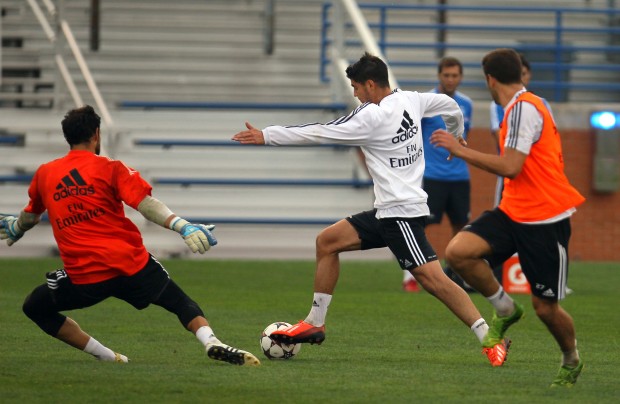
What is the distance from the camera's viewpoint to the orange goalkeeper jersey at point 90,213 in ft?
25.5

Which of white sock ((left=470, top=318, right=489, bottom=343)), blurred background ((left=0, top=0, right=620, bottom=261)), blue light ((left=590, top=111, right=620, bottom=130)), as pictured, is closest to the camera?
white sock ((left=470, top=318, right=489, bottom=343))

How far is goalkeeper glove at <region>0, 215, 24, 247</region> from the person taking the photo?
27.2 ft

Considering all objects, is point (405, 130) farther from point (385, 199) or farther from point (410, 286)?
point (410, 286)

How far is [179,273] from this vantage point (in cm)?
1445

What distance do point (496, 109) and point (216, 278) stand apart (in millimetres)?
3462

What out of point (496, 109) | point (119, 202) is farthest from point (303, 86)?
point (119, 202)

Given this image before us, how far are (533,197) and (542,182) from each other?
0.32ft

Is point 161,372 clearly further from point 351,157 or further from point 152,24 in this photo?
point 152,24

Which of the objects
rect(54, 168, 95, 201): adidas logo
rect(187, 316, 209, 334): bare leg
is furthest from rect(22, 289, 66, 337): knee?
rect(187, 316, 209, 334): bare leg

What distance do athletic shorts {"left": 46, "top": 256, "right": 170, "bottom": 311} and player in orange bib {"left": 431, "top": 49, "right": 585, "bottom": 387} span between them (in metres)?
1.87

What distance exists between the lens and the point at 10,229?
328 inches

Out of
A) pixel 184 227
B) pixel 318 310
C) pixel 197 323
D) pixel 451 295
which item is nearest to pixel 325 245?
pixel 318 310

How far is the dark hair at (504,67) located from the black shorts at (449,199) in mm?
5500

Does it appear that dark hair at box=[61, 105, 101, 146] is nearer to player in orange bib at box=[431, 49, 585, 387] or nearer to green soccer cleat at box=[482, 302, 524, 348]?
player in orange bib at box=[431, 49, 585, 387]
